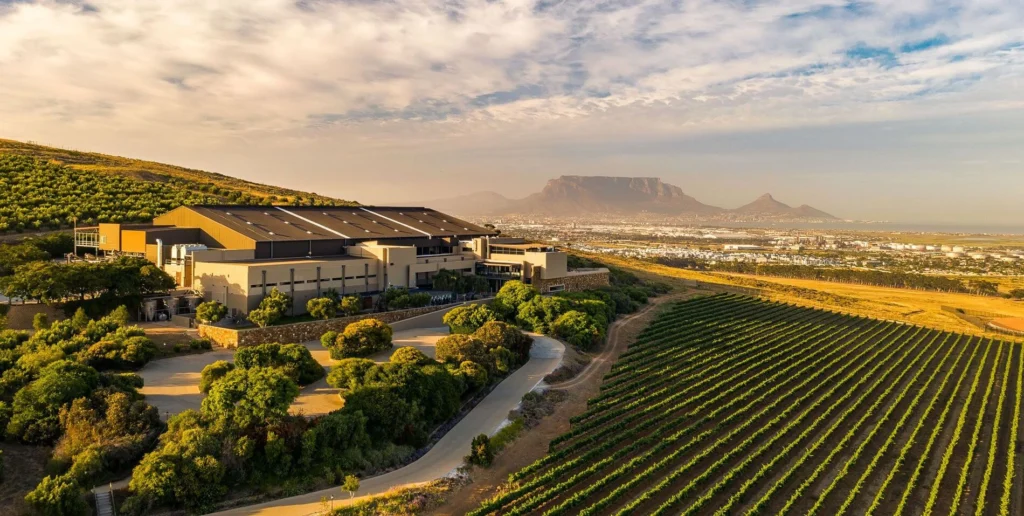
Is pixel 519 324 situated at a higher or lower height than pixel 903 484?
higher

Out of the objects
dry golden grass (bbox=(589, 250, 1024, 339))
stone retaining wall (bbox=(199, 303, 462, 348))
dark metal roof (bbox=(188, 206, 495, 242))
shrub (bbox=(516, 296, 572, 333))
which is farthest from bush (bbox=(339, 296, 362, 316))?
dry golden grass (bbox=(589, 250, 1024, 339))

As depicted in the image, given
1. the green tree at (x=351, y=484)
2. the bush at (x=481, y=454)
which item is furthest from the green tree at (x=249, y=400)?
the bush at (x=481, y=454)

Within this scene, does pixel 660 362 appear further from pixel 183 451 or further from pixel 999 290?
pixel 999 290

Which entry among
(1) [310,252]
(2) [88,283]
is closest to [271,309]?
(2) [88,283]

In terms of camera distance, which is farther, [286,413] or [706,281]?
[706,281]

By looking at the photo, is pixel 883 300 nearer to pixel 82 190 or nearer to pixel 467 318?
pixel 467 318

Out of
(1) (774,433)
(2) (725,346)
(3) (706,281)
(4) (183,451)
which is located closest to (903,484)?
(1) (774,433)

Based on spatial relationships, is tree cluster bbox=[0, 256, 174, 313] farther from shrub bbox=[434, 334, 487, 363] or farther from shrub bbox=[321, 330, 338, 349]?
shrub bbox=[434, 334, 487, 363]

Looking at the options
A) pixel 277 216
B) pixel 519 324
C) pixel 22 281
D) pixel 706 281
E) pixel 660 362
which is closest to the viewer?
pixel 22 281
